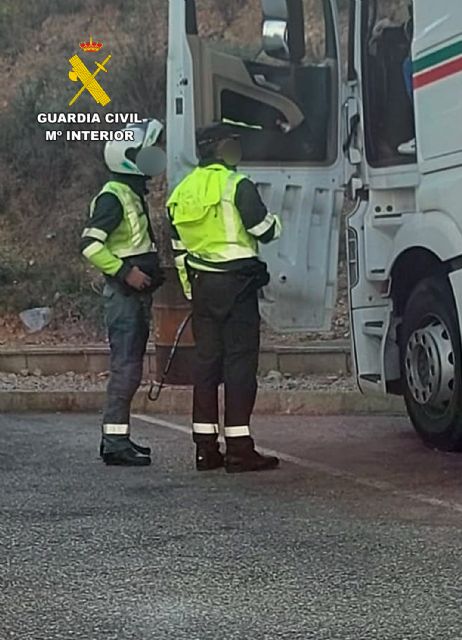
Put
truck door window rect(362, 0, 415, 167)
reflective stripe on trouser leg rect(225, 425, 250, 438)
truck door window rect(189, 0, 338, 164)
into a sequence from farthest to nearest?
truck door window rect(189, 0, 338, 164), truck door window rect(362, 0, 415, 167), reflective stripe on trouser leg rect(225, 425, 250, 438)

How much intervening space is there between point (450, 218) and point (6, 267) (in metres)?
11.0

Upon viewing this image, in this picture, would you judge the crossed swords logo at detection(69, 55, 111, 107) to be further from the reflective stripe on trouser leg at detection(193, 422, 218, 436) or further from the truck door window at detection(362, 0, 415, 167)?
the reflective stripe on trouser leg at detection(193, 422, 218, 436)

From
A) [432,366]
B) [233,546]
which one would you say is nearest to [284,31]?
[432,366]

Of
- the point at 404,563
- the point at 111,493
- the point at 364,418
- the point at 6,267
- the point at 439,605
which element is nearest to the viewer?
the point at 439,605

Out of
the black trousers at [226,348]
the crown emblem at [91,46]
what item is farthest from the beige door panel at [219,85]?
the crown emblem at [91,46]

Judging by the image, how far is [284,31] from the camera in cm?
797

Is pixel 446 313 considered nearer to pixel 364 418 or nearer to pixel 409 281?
pixel 409 281

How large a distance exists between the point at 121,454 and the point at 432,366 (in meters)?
1.71

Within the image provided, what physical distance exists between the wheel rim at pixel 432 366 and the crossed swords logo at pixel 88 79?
14125 mm

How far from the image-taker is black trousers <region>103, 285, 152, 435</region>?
7043 mm

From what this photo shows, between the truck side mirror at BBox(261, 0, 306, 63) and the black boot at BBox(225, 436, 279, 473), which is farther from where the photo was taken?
the truck side mirror at BBox(261, 0, 306, 63)

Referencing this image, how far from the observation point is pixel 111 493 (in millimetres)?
6227

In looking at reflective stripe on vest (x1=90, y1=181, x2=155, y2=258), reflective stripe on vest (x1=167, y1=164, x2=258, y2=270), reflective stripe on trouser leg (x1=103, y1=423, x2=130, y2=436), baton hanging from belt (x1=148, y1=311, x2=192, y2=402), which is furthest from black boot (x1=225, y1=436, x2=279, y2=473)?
baton hanging from belt (x1=148, y1=311, x2=192, y2=402)

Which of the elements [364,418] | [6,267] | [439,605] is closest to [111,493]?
[439,605]
